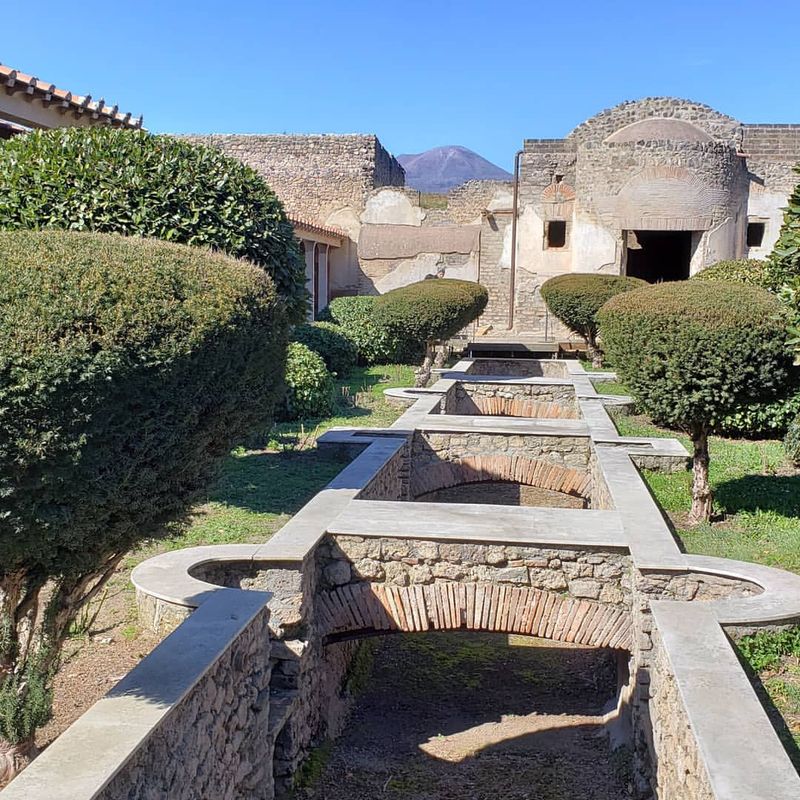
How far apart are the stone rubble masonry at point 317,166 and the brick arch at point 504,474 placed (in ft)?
52.5

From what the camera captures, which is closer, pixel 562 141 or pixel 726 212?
pixel 726 212

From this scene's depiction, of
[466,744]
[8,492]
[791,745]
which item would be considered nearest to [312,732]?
[466,744]

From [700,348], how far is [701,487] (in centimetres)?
129

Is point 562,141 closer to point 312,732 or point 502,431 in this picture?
point 502,431

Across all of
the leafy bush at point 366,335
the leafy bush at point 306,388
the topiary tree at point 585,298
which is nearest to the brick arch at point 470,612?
the leafy bush at point 306,388

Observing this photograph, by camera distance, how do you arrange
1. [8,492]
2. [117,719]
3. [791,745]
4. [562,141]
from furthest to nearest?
[562,141] → [791,745] → [117,719] → [8,492]

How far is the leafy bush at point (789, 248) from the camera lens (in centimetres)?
567

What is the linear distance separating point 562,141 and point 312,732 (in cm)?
1869

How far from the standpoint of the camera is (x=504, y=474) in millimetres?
8766

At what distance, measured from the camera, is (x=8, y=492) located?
257 centimetres

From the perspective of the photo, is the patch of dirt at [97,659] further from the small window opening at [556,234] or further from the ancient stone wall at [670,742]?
the small window opening at [556,234]

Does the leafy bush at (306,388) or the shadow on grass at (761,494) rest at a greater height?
the leafy bush at (306,388)

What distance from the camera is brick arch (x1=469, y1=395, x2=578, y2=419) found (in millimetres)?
12789

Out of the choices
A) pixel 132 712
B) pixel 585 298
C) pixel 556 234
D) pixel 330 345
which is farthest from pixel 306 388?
pixel 556 234
